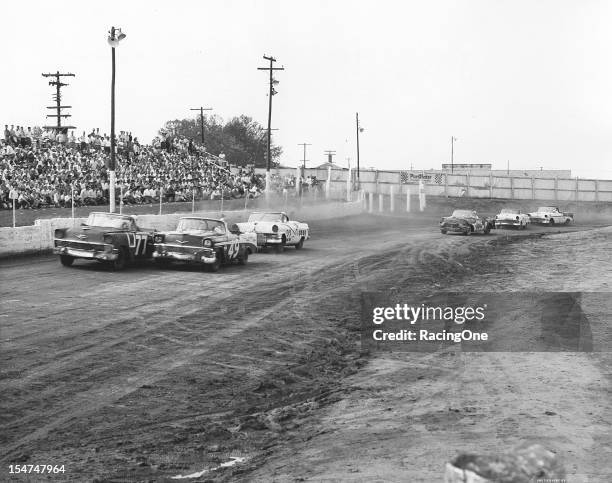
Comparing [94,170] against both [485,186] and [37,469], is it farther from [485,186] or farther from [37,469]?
[485,186]

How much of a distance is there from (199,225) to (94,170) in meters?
17.5

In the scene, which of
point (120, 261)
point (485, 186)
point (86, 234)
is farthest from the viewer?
point (485, 186)

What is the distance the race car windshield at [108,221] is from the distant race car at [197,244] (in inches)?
34.4

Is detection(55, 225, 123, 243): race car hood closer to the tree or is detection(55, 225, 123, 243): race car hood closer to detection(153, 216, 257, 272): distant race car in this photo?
detection(153, 216, 257, 272): distant race car

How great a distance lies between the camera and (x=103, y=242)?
18.9m

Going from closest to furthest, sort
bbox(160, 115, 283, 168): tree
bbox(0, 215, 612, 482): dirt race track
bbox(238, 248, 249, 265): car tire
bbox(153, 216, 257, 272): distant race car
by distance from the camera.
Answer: bbox(0, 215, 612, 482): dirt race track → bbox(153, 216, 257, 272): distant race car → bbox(238, 248, 249, 265): car tire → bbox(160, 115, 283, 168): tree

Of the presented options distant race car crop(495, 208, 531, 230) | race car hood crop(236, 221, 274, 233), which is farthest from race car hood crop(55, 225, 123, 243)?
distant race car crop(495, 208, 531, 230)

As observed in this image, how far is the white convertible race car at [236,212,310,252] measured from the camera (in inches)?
1040

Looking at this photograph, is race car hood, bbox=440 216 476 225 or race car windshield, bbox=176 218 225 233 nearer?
race car windshield, bbox=176 218 225 233

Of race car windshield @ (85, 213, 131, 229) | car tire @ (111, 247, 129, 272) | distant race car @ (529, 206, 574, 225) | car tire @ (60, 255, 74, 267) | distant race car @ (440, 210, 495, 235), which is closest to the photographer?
car tire @ (111, 247, 129, 272)

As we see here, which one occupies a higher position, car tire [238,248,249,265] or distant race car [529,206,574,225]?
distant race car [529,206,574,225]

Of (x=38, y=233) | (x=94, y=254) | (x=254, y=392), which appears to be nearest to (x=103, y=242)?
(x=94, y=254)

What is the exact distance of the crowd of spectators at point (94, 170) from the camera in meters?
32.5

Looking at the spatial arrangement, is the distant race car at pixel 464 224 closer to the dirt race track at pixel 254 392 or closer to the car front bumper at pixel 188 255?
the car front bumper at pixel 188 255
